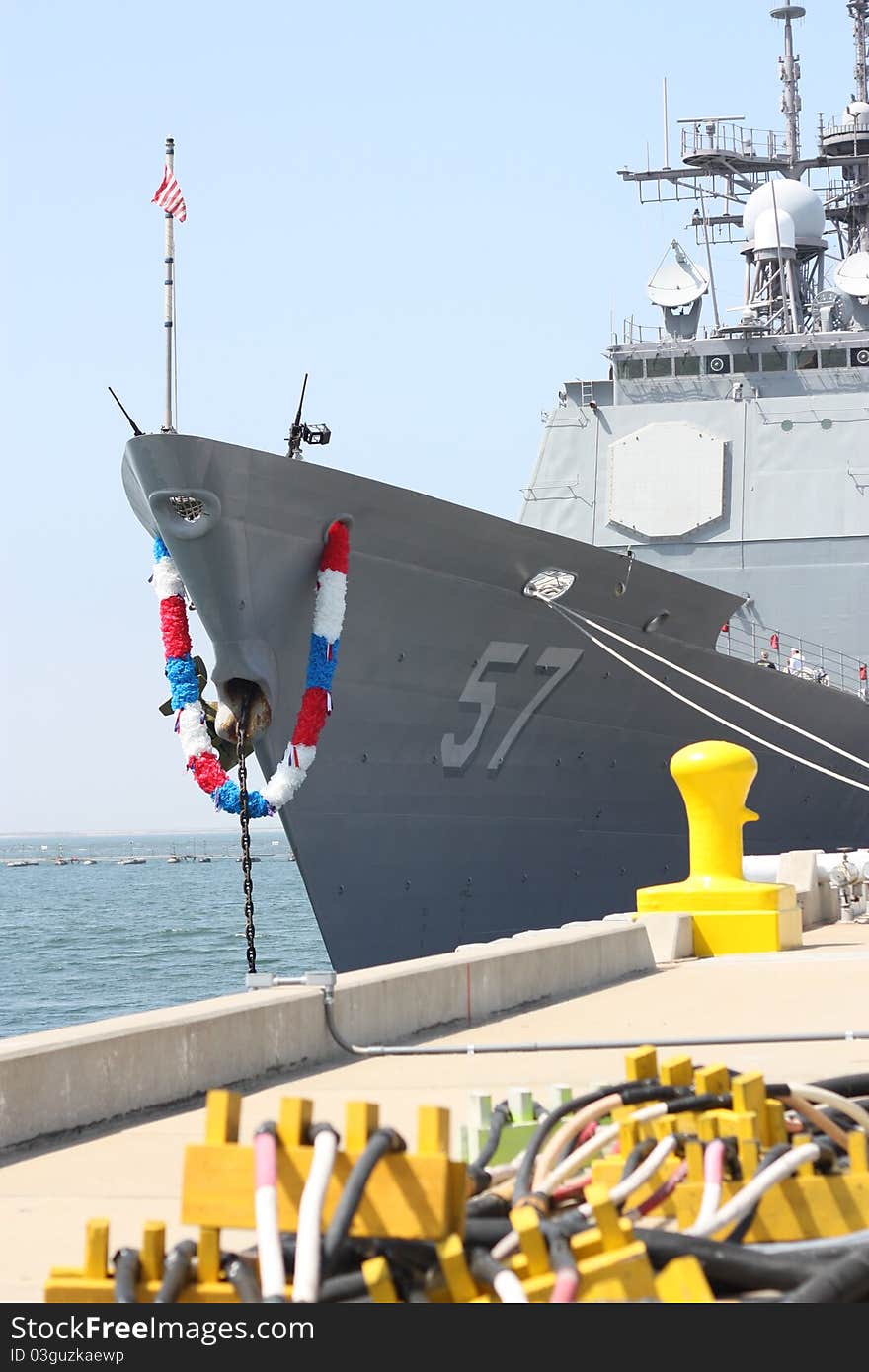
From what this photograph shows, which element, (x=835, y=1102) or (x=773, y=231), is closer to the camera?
(x=835, y=1102)

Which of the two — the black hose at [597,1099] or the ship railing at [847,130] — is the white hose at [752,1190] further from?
the ship railing at [847,130]

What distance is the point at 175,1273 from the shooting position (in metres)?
2.16

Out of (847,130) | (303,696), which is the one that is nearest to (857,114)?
(847,130)

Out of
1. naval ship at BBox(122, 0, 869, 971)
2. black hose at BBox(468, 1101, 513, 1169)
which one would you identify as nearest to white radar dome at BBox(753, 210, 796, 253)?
naval ship at BBox(122, 0, 869, 971)

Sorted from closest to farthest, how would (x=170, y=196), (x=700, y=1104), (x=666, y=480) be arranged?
(x=700, y=1104)
(x=170, y=196)
(x=666, y=480)

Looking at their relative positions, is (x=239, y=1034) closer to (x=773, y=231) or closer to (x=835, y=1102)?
(x=835, y=1102)

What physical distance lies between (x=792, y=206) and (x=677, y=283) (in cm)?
235

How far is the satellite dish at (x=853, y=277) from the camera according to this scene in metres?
20.7

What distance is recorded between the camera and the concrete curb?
148 inches

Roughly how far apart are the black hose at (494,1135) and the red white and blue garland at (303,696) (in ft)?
25.1

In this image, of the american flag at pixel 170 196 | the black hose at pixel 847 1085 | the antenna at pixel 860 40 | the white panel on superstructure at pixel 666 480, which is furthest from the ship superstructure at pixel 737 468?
the black hose at pixel 847 1085

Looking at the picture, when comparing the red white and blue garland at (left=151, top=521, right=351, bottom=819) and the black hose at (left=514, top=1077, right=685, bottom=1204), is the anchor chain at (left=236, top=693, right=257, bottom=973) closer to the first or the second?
the red white and blue garland at (left=151, top=521, right=351, bottom=819)

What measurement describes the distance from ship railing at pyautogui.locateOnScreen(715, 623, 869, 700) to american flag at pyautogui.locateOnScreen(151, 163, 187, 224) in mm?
9538

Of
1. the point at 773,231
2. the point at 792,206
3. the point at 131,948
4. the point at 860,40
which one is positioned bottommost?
the point at 131,948
